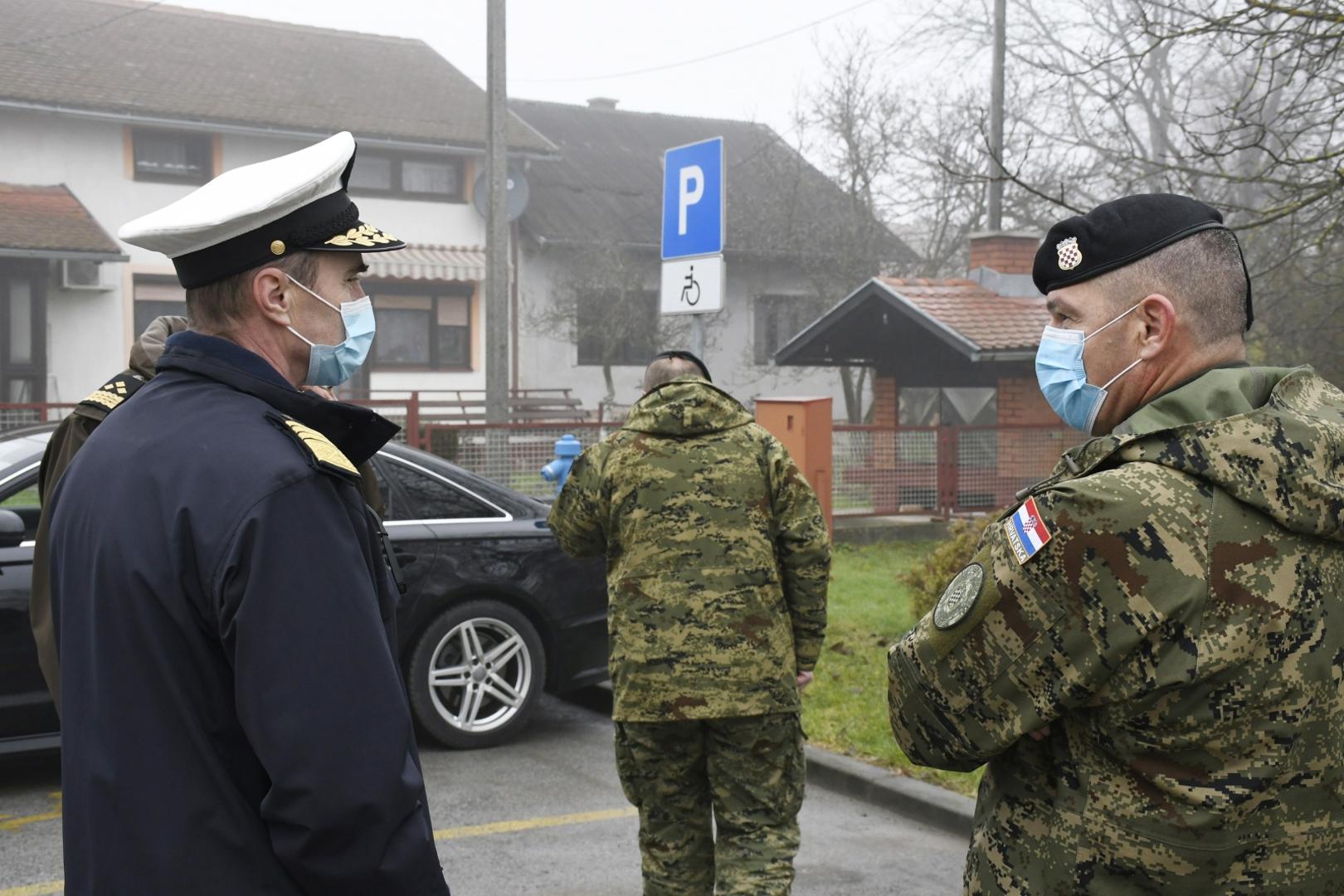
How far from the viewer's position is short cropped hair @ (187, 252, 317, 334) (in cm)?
205

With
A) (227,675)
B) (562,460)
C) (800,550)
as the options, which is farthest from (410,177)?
(227,675)

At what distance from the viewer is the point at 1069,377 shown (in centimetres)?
Answer: 243

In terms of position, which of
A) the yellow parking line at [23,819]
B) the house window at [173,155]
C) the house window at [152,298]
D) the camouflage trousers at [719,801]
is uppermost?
the house window at [173,155]

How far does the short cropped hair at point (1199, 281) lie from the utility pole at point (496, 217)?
40.7 ft

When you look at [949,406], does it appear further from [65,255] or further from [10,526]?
[10,526]

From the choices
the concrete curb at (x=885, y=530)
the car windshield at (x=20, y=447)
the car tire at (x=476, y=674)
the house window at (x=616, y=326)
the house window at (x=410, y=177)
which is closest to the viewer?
the car windshield at (x=20, y=447)

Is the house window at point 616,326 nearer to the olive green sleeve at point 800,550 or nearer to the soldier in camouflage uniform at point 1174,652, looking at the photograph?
the olive green sleeve at point 800,550

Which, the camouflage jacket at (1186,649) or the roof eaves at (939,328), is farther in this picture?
the roof eaves at (939,328)

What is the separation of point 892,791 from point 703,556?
239 centimetres

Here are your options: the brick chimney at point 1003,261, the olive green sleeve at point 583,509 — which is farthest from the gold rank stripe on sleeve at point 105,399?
the brick chimney at point 1003,261

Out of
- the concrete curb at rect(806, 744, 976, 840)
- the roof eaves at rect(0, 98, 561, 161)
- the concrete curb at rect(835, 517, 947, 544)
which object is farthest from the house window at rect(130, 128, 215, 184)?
the concrete curb at rect(806, 744, 976, 840)

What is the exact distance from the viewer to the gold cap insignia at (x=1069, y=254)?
7.45 ft

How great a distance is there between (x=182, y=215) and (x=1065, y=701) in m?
1.48

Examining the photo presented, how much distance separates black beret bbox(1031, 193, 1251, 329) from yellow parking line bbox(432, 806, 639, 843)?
3.89 metres
